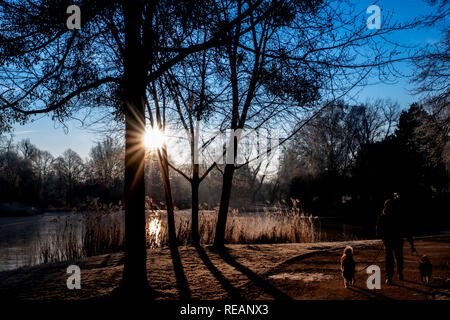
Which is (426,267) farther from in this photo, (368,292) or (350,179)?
(350,179)

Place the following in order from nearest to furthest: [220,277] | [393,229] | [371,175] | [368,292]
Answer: [368,292] < [393,229] < [220,277] < [371,175]

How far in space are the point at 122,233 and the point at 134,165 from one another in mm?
5047

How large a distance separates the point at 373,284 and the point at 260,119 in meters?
4.90

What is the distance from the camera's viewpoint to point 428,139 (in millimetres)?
11852

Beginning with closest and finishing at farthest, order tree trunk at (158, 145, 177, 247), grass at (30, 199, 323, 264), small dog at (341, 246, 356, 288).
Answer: small dog at (341, 246, 356, 288) → grass at (30, 199, 323, 264) → tree trunk at (158, 145, 177, 247)

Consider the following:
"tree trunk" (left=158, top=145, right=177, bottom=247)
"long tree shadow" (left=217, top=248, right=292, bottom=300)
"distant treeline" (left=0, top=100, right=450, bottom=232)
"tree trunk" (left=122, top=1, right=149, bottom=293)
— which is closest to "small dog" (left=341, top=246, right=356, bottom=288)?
"long tree shadow" (left=217, top=248, right=292, bottom=300)

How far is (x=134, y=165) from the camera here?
168 inches

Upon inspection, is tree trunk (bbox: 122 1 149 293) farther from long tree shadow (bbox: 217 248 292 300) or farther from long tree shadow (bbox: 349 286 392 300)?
long tree shadow (bbox: 349 286 392 300)

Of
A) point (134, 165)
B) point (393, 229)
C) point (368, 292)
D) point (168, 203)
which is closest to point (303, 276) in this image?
point (368, 292)

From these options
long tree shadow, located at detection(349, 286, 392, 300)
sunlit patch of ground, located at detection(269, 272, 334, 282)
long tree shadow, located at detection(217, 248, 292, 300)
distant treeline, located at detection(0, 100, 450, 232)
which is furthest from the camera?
distant treeline, located at detection(0, 100, 450, 232)

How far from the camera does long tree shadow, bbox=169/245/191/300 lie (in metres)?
4.25

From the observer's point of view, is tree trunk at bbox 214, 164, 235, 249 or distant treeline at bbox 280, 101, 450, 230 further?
distant treeline at bbox 280, 101, 450, 230
